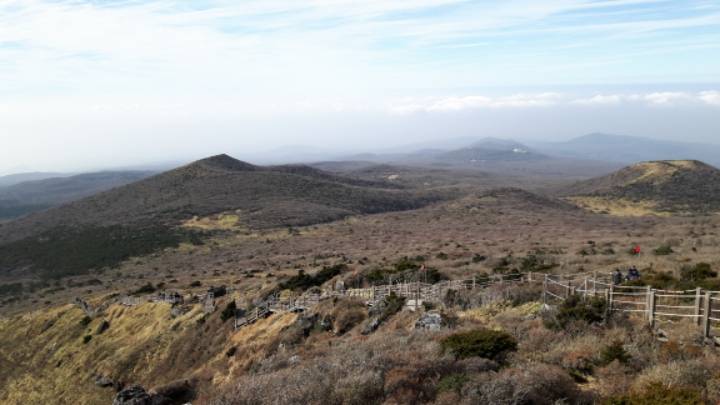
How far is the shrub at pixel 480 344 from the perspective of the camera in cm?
1082

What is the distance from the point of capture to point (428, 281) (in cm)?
2425

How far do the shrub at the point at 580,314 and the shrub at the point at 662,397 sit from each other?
442 centimetres

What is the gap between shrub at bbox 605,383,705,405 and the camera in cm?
760

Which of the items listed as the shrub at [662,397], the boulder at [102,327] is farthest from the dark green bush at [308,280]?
the shrub at [662,397]

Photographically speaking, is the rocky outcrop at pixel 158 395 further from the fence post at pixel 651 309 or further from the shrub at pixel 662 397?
the fence post at pixel 651 309

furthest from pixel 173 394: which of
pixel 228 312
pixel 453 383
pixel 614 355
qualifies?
pixel 614 355

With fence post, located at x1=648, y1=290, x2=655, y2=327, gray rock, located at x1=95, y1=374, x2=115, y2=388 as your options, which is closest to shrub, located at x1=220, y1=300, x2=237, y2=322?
gray rock, located at x1=95, y1=374, x2=115, y2=388

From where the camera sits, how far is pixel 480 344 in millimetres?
10992

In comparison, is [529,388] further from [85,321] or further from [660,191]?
[660,191]

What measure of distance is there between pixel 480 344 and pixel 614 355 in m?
2.69

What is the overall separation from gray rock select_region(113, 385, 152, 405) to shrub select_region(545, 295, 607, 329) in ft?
38.3

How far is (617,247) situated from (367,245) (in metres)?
25.8

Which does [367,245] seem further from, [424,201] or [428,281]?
[424,201]

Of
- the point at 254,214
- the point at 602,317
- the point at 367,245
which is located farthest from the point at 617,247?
the point at 254,214
